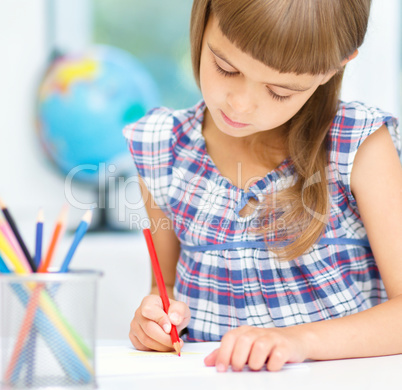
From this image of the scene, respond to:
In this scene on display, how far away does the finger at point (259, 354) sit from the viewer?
47cm

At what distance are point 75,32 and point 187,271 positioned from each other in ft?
3.87

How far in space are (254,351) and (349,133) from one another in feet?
1.16

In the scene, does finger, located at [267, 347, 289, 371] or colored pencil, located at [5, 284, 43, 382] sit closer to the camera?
colored pencil, located at [5, 284, 43, 382]

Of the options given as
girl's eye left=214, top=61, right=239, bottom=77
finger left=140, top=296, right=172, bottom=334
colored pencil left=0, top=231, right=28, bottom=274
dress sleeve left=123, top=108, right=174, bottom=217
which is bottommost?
finger left=140, top=296, right=172, bottom=334

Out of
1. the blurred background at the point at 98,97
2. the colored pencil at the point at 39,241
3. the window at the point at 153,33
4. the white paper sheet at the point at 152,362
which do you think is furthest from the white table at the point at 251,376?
the window at the point at 153,33

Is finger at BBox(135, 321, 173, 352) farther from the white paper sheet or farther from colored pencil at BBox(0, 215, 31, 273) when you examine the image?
colored pencil at BBox(0, 215, 31, 273)

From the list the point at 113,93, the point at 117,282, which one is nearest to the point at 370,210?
the point at 117,282

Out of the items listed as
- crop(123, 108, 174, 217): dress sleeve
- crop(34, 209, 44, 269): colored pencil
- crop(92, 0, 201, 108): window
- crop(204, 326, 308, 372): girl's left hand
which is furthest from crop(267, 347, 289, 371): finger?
crop(92, 0, 201, 108): window

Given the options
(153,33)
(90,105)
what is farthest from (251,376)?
(153,33)

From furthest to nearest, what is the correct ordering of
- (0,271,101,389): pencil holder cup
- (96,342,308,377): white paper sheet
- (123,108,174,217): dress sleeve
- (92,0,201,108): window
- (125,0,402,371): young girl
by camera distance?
(92,0,201,108): window < (123,108,174,217): dress sleeve < (125,0,402,371): young girl < (96,342,308,377): white paper sheet < (0,271,101,389): pencil holder cup

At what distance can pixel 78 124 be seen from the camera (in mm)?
1479

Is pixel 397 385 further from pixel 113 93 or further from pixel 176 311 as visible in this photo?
pixel 113 93

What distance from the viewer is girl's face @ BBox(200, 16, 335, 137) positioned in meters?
0.60

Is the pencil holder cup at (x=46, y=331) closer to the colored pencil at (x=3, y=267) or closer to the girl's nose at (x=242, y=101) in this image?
the colored pencil at (x=3, y=267)
